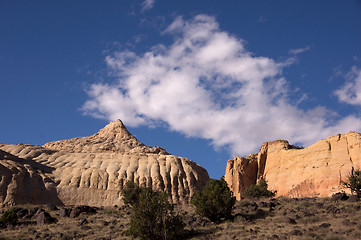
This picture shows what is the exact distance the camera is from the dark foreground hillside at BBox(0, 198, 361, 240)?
24312 millimetres

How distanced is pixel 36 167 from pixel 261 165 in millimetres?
37128

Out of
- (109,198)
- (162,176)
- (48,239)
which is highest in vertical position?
(162,176)

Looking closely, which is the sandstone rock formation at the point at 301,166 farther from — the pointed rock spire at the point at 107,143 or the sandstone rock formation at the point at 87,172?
the pointed rock spire at the point at 107,143

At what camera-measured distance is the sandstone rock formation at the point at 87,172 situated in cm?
5019

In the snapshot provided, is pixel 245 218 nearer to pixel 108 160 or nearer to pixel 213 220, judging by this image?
pixel 213 220

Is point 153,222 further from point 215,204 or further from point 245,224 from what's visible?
point 245,224

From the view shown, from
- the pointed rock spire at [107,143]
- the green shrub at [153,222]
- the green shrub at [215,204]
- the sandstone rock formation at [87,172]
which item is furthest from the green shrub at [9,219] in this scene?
the pointed rock spire at [107,143]

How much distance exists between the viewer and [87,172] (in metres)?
59.2

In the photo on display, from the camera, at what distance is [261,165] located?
62562 millimetres

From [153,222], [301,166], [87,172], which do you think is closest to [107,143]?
[87,172]

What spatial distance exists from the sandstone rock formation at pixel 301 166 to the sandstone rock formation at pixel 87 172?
342 inches

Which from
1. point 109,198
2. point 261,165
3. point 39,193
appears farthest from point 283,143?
point 39,193

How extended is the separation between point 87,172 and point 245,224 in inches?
1427

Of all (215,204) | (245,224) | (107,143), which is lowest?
(245,224)
